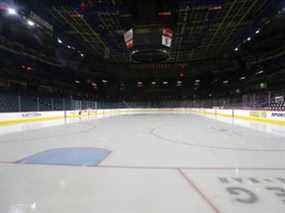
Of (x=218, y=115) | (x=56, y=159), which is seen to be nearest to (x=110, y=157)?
(x=56, y=159)

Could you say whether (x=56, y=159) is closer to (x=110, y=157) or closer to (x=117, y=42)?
(x=110, y=157)

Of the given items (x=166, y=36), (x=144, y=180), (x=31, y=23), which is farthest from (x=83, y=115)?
(x=144, y=180)

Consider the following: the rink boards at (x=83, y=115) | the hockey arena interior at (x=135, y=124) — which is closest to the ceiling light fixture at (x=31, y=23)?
the hockey arena interior at (x=135, y=124)

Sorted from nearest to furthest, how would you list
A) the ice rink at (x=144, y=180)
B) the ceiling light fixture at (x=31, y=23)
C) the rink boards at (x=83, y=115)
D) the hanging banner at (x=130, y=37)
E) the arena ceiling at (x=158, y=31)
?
the ice rink at (x=144, y=180), the rink boards at (x=83, y=115), the arena ceiling at (x=158, y=31), the hanging banner at (x=130, y=37), the ceiling light fixture at (x=31, y=23)

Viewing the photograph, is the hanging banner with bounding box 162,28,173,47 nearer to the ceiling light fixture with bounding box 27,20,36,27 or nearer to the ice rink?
the ice rink

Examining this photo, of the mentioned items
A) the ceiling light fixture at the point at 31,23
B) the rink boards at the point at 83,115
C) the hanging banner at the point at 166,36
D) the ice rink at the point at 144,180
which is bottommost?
the ice rink at the point at 144,180

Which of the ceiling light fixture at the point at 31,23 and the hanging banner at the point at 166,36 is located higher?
the ceiling light fixture at the point at 31,23

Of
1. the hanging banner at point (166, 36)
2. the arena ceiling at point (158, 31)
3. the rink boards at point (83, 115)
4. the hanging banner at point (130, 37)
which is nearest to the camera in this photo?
the rink boards at point (83, 115)

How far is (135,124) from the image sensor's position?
43.6ft

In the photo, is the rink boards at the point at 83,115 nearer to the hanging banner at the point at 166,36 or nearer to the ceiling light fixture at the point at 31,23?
the ceiling light fixture at the point at 31,23

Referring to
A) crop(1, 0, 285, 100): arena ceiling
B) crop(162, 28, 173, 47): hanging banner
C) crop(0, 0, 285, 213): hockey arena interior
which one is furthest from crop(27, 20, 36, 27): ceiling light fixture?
crop(162, 28, 173, 47): hanging banner

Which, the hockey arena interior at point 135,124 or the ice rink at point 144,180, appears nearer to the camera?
the ice rink at point 144,180

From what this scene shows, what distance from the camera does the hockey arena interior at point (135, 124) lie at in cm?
266

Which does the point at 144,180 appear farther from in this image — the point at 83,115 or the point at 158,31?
the point at 83,115
